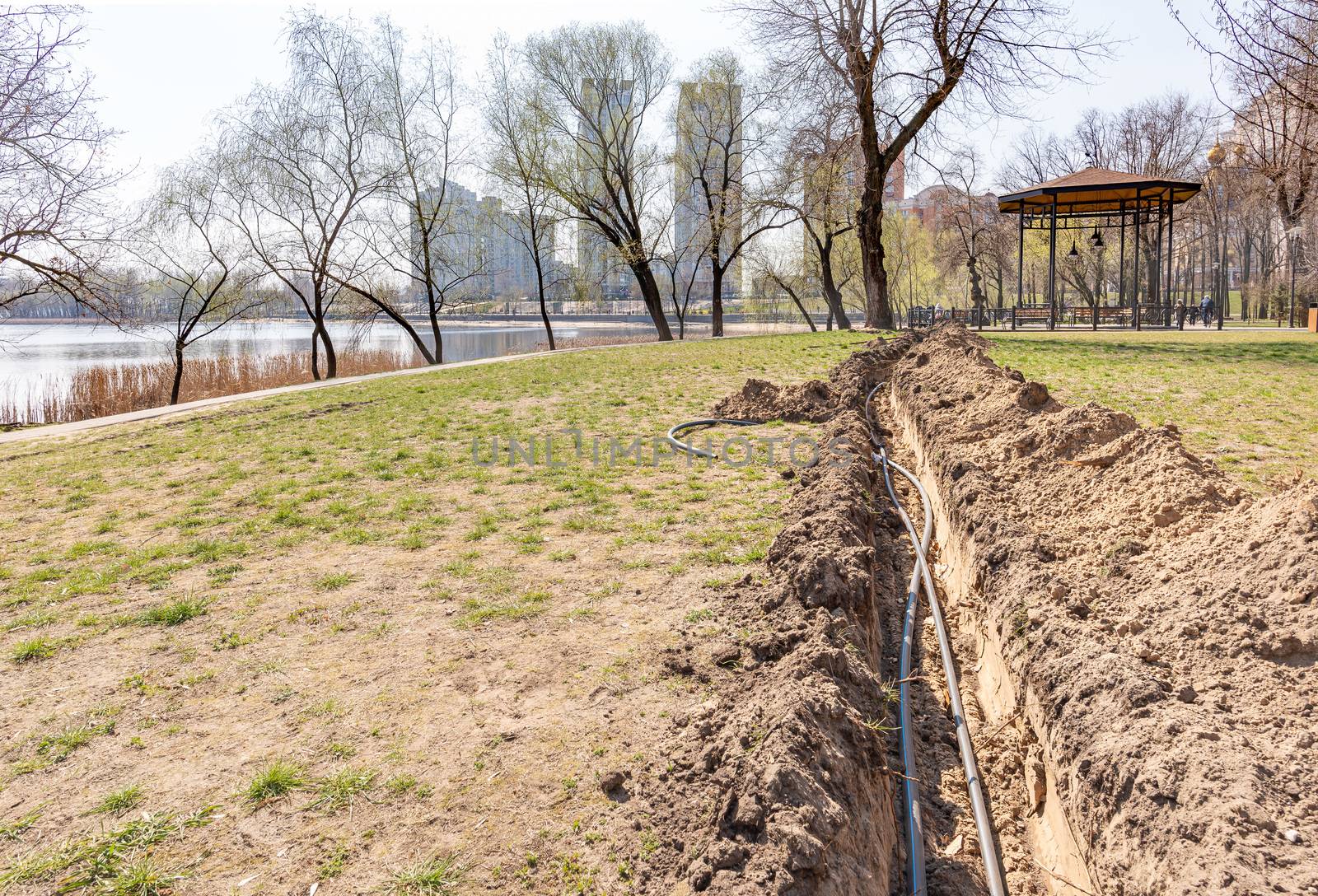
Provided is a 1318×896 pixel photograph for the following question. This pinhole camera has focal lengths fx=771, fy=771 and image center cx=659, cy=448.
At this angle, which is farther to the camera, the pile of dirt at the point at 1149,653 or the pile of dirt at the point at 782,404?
the pile of dirt at the point at 782,404

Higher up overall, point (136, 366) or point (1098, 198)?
point (1098, 198)

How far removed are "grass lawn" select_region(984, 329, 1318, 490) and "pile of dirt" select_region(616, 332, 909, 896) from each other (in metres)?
3.08

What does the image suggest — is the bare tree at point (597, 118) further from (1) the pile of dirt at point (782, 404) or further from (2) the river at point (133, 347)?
(1) the pile of dirt at point (782, 404)

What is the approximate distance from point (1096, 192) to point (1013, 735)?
19386 mm

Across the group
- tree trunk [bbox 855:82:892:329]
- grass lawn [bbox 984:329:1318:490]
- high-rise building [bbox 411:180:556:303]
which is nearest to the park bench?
tree trunk [bbox 855:82:892:329]

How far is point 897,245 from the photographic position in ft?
146

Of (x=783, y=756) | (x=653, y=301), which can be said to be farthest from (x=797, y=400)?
(x=653, y=301)

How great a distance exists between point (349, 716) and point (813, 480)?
10.7ft

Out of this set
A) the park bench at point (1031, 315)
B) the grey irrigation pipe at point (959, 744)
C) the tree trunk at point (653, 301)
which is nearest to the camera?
the grey irrigation pipe at point (959, 744)

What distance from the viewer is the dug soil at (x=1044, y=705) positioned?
1860 millimetres

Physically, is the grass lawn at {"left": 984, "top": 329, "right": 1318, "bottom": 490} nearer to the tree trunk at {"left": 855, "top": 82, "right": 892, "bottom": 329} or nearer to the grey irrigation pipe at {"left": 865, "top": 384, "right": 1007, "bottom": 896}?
the grey irrigation pipe at {"left": 865, "top": 384, "right": 1007, "bottom": 896}

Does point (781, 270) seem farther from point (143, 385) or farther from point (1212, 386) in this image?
point (1212, 386)

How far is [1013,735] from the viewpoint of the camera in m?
2.81

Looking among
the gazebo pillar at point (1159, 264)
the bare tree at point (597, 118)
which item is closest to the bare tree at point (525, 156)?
the bare tree at point (597, 118)
